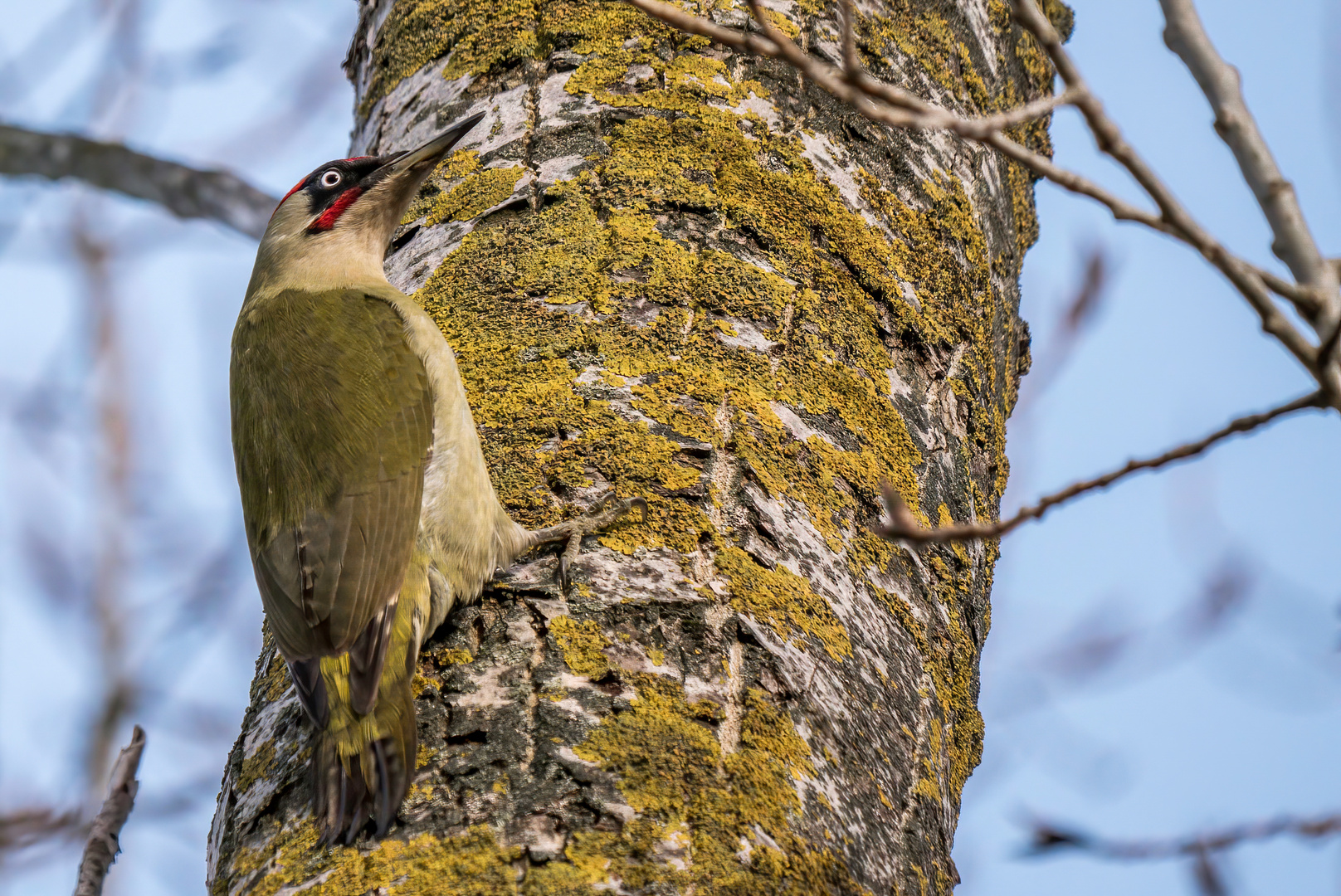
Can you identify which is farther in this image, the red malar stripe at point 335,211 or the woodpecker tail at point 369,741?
the red malar stripe at point 335,211

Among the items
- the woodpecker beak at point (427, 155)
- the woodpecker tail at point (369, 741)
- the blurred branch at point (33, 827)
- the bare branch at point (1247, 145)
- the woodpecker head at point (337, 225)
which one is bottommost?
the woodpecker tail at point (369, 741)

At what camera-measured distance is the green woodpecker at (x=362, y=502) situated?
6.64 ft

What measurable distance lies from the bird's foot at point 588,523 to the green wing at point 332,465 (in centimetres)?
36

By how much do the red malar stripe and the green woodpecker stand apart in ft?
0.19

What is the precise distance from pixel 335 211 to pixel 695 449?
2.02m

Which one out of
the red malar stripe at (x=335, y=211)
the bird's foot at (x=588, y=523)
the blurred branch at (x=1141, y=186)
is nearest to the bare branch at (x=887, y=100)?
the blurred branch at (x=1141, y=186)

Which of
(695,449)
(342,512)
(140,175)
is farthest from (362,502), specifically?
(140,175)

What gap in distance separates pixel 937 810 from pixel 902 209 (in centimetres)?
139

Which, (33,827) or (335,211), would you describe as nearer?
(335,211)

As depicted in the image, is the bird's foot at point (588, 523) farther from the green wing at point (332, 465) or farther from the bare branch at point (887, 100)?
the bare branch at point (887, 100)

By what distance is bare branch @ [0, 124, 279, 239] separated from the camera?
481 cm

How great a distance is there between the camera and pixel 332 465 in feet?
9.05

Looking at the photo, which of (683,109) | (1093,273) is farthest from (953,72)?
(1093,273)

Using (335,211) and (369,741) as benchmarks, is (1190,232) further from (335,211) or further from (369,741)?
(335,211)
